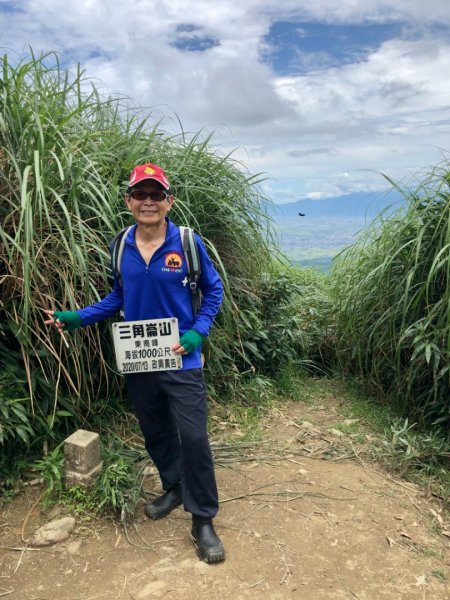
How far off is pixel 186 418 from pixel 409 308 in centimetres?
235

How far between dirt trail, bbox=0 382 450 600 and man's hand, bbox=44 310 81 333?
39.7 inches

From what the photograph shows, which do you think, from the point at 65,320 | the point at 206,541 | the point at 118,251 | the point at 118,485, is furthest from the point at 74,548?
the point at 118,251

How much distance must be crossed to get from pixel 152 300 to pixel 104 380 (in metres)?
1.13

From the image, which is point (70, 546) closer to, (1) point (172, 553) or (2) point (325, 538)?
(1) point (172, 553)

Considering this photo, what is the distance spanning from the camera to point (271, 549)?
2521 mm

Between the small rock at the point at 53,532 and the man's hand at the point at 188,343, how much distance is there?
1090mm

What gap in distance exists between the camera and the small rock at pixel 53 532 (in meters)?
2.48

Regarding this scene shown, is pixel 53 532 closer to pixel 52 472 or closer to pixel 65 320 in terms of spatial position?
pixel 52 472

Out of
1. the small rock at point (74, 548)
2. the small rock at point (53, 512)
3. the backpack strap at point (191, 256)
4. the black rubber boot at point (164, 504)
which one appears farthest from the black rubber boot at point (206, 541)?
the backpack strap at point (191, 256)

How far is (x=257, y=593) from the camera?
224 cm

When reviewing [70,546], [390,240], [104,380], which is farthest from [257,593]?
[390,240]

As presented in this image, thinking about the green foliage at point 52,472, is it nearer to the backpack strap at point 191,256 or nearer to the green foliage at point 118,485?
the green foliage at point 118,485

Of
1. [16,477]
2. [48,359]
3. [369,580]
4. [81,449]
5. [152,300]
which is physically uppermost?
[152,300]

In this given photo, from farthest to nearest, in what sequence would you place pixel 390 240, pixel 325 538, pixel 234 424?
1. pixel 390 240
2. pixel 234 424
3. pixel 325 538
